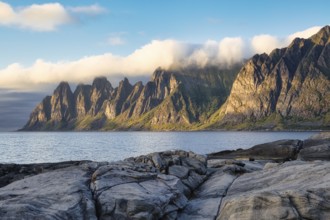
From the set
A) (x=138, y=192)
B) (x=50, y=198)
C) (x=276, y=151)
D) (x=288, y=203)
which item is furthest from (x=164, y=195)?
(x=276, y=151)

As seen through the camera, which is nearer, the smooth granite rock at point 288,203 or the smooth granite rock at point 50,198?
the smooth granite rock at point 50,198

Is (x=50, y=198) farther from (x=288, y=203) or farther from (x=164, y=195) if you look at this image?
(x=288, y=203)

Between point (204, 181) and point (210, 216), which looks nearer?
point (210, 216)

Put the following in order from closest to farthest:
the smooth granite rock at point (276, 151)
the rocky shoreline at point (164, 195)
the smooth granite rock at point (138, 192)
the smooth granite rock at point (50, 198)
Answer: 1. the smooth granite rock at point (50, 198)
2. the rocky shoreline at point (164, 195)
3. the smooth granite rock at point (138, 192)
4. the smooth granite rock at point (276, 151)

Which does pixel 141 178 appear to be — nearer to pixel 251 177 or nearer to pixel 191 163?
pixel 251 177

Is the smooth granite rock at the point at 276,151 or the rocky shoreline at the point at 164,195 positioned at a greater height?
the rocky shoreline at the point at 164,195

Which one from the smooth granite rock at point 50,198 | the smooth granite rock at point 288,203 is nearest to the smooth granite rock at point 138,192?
the smooth granite rock at point 50,198

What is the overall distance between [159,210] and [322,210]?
8.14m

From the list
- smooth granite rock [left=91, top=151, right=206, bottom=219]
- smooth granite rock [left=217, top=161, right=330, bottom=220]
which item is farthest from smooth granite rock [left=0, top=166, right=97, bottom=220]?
smooth granite rock [left=217, top=161, right=330, bottom=220]

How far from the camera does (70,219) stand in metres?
18.6

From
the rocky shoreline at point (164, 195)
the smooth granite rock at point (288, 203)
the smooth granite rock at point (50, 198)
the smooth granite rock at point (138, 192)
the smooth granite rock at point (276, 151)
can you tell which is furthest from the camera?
the smooth granite rock at point (276, 151)

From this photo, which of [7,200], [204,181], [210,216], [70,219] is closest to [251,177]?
[204,181]

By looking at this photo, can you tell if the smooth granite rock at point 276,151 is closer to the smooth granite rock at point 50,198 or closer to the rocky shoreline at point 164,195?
the rocky shoreline at point 164,195

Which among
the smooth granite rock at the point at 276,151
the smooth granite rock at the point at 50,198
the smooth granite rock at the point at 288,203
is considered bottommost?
the smooth granite rock at the point at 276,151
